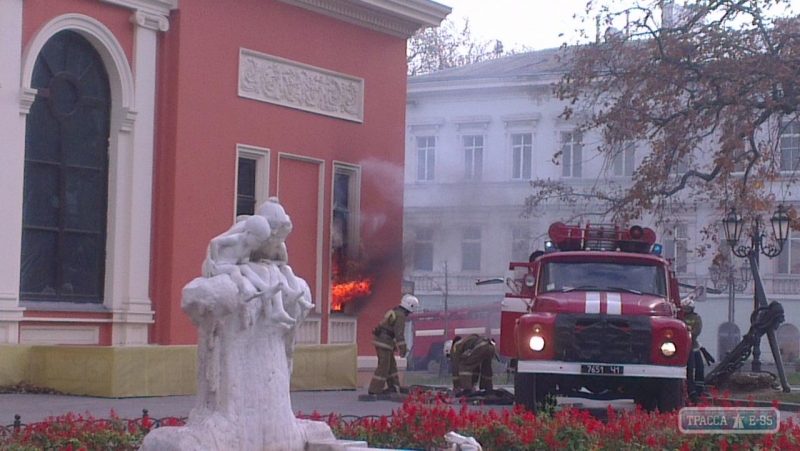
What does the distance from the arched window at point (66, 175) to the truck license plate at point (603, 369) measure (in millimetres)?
8626

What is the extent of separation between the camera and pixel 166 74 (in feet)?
70.1

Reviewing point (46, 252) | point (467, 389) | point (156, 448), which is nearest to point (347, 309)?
point (467, 389)

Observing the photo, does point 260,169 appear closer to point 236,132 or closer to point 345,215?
point 236,132

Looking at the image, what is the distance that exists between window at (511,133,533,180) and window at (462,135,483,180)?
1.39 meters

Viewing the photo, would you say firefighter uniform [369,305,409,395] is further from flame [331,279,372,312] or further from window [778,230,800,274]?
window [778,230,800,274]

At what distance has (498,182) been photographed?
36062 mm

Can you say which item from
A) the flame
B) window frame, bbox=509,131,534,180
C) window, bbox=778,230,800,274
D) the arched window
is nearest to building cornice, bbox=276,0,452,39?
the arched window

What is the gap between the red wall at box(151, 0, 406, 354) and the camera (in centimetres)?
2123

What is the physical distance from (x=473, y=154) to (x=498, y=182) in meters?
4.79

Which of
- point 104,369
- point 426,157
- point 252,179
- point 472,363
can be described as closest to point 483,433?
point 104,369

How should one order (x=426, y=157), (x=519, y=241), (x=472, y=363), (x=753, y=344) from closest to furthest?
(x=472, y=363) < (x=753, y=344) < (x=519, y=241) < (x=426, y=157)

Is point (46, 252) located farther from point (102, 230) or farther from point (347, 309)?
point (347, 309)

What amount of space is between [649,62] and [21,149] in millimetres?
11107

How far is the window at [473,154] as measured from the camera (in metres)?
35.3
